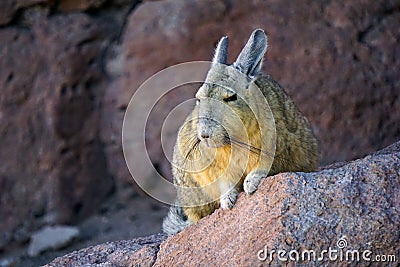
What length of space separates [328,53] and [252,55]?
2937 mm

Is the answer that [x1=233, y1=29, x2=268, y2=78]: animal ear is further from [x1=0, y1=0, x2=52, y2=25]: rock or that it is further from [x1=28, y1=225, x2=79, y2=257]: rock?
[x1=28, y1=225, x2=79, y2=257]: rock

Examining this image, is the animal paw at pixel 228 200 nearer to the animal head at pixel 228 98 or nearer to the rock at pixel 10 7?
the animal head at pixel 228 98

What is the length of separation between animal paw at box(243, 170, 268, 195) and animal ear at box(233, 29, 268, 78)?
0.59 m

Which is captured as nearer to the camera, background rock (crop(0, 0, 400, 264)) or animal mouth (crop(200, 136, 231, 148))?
animal mouth (crop(200, 136, 231, 148))

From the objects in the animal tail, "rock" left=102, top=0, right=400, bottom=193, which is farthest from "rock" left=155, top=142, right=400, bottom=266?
"rock" left=102, top=0, right=400, bottom=193

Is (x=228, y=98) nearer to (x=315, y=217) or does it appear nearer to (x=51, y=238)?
(x=315, y=217)

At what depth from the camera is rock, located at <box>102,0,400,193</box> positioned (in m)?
7.92

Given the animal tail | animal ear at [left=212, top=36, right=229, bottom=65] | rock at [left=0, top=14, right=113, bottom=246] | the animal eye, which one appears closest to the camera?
the animal eye

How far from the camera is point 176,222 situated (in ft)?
18.8

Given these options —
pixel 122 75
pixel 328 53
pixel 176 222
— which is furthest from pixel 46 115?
pixel 176 222

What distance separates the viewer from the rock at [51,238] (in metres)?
8.19

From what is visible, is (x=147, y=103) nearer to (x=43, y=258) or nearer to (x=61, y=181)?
(x=61, y=181)

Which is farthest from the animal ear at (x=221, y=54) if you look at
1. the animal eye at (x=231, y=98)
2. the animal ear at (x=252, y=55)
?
the animal eye at (x=231, y=98)

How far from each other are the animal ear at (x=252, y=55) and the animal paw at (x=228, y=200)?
27.9 inches
